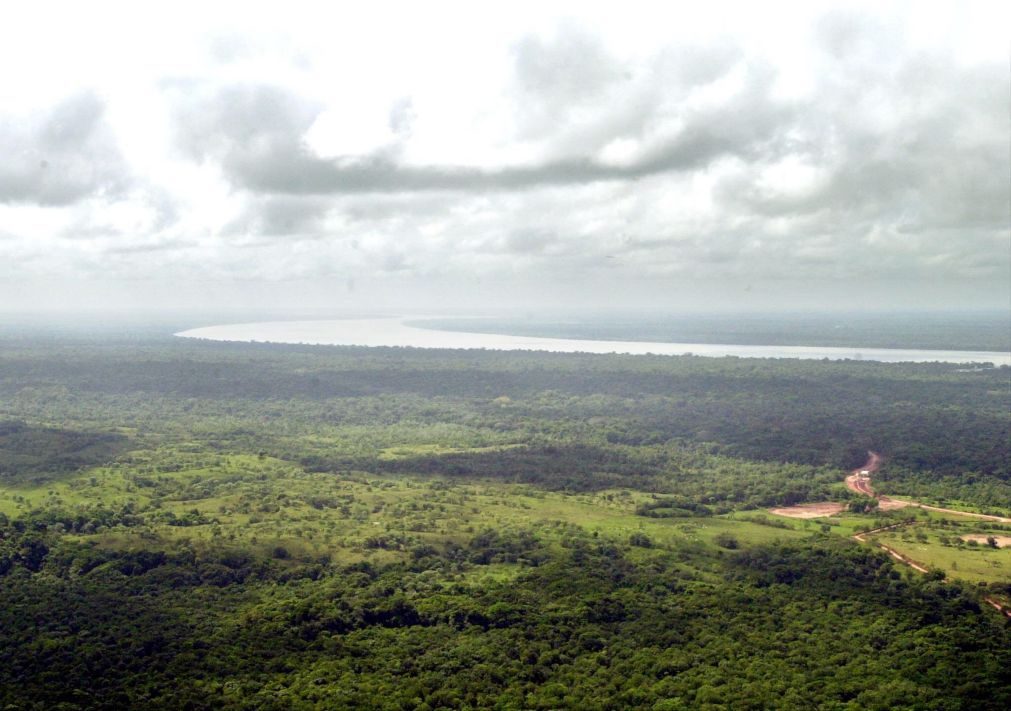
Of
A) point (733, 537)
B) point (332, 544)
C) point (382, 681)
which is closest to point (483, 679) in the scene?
point (382, 681)

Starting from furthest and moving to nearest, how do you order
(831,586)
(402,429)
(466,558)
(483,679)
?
(402,429), (466,558), (831,586), (483,679)

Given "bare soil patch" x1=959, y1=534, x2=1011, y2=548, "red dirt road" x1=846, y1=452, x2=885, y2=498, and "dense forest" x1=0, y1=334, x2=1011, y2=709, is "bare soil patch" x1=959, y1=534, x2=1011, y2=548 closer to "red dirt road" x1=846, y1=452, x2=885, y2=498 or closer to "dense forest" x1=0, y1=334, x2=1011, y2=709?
"dense forest" x1=0, y1=334, x2=1011, y2=709

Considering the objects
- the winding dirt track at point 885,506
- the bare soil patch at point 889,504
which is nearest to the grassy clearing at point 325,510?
the winding dirt track at point 885,506

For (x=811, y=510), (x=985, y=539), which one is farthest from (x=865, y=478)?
(x=985, y=539)

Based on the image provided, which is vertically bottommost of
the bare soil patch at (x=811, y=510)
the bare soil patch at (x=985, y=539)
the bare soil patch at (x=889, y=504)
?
the bare soil patch at (x=811, y=510)

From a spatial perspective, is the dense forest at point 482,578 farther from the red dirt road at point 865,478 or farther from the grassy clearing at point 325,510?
the red dirt road at point 865,478

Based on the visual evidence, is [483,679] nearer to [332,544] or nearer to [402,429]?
[332,544]

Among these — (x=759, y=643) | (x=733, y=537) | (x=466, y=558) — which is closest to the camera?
(x=759, y=643)

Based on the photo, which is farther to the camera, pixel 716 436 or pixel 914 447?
pixel 716 436
